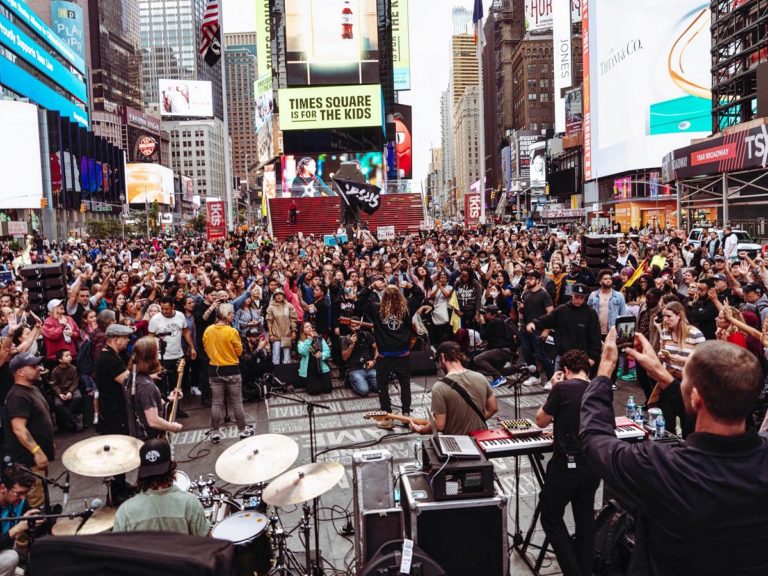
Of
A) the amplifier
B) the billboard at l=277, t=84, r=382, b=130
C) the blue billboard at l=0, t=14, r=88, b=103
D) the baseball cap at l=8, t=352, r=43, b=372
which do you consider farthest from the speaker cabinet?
the blue billboard at l=0, t=14, r=88, b=103

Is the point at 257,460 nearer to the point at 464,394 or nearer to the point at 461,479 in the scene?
the point at 461,479

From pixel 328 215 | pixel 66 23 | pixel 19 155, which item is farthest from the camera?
pixel 66 23

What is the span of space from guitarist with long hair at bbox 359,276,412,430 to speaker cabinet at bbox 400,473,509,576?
179 inches

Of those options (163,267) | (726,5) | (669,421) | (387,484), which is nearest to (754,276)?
(669,421)

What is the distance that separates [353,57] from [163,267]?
54307 millimetres

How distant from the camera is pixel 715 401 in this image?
2570 millimetres

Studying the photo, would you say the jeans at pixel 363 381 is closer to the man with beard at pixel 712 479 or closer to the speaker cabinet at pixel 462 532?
the speaker cabinet at pixel 462 532

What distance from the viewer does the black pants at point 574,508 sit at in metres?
4.73

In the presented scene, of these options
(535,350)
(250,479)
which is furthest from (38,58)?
(250,479)

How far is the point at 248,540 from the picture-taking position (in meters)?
4.45

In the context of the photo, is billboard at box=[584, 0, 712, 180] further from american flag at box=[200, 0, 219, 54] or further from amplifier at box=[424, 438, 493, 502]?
amplifier at box=[424, 438, 493, 502]

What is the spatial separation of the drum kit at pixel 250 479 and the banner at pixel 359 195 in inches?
831

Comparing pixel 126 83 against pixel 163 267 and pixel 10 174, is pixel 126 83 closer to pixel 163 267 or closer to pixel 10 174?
pixel 10 174

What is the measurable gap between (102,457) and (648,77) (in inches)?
3125
